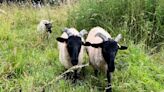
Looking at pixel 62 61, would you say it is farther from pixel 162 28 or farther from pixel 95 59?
pixel 162 28

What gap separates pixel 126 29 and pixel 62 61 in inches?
73.0

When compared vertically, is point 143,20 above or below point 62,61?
above

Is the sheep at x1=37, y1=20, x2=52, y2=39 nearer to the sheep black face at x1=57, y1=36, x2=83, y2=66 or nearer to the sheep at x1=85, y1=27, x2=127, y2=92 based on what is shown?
the sheep at x1=85, y1=27, x2=127, y2=92

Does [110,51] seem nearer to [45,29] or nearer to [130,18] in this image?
[130,18]

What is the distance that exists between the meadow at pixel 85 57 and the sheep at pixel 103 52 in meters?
0.19

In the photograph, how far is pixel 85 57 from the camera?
25.4ft

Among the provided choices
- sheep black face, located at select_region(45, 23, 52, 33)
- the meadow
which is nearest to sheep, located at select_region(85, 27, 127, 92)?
the meadow

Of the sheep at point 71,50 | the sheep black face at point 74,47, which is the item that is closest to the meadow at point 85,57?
the sheep at point 71,50

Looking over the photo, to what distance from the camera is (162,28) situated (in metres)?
8.51

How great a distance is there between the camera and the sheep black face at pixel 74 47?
6.62 m

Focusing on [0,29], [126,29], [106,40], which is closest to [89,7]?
[126,29]

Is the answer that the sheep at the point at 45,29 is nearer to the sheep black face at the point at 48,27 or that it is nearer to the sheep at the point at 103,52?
the sheep black face at the point at 48,27

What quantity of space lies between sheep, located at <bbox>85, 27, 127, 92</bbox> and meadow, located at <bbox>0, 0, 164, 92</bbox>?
192 mm

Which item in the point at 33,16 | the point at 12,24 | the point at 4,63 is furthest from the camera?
the point at 33,16
